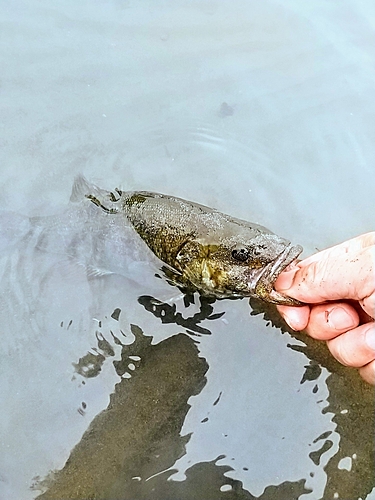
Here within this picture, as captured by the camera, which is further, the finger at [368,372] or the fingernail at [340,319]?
the finger at [368,372]

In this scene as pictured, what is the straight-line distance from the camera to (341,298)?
3227 millimetres

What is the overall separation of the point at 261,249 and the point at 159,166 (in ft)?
5.55

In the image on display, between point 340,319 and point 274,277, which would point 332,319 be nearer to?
→ point 340,319

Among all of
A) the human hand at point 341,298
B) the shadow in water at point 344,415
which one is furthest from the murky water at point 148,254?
the human hand at point 341,298

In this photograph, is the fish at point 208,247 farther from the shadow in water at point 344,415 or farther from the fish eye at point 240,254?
the shadow in water at point 344,415

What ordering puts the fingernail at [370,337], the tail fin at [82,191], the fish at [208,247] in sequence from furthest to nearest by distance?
the tail fin at [82,191]
the fish at [208,247]
the fingernail at [370,337]

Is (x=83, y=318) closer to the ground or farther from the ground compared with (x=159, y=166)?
closer to the ground

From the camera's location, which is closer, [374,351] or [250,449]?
[374,351]

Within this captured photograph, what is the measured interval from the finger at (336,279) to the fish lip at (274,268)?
9 centimetres

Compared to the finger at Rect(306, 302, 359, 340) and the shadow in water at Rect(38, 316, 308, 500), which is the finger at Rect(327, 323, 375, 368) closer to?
the finger at Rect(306, 302, 359, 340)

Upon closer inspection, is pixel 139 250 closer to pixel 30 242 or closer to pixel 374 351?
pixel 30 242

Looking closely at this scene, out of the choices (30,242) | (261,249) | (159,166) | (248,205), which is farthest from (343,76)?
(30,242)

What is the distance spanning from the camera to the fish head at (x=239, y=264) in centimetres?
326

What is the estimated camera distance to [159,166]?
4613 mm
